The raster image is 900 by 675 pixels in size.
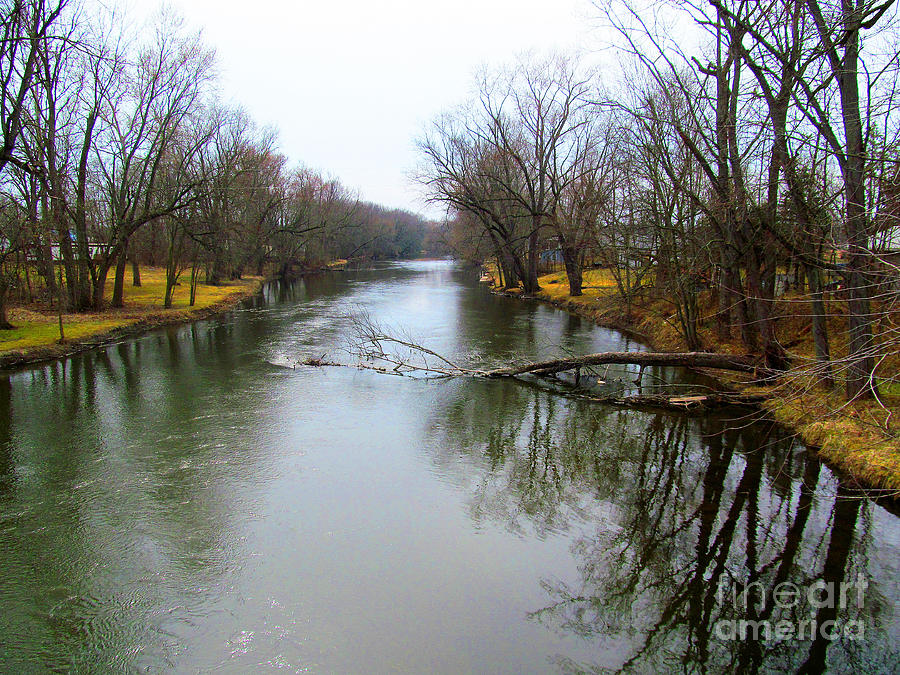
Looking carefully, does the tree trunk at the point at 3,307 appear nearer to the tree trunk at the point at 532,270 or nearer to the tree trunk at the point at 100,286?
the tree trunk at the point at 100,286

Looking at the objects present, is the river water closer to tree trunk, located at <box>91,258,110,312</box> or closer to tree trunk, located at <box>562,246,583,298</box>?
tree trunk, located at <box>91,258,110,312</box>

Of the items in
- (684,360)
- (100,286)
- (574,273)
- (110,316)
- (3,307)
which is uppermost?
(574,273)

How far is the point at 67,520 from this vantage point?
6633 millimetres

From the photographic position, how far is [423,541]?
6383 mm

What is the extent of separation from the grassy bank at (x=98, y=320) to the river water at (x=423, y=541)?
4054mm

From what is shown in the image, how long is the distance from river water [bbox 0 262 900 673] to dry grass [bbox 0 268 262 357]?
16.5 feet

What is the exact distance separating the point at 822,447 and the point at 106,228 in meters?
26.1

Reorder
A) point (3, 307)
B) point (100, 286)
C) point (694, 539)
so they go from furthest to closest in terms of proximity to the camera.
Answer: point (100, 286) → point (3, 307) → point (694, 539)

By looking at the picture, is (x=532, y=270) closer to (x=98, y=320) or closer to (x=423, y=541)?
(x=98, y=320)

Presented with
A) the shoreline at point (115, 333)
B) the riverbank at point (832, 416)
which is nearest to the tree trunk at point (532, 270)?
the riverbank at point (832, 416)

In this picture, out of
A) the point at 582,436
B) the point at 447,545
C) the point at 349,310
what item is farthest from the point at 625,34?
the point at 349,310

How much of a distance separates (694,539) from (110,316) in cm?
2149

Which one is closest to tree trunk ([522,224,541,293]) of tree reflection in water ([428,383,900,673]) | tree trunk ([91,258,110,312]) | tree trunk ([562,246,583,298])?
tree trunk ([562,246,583,298])

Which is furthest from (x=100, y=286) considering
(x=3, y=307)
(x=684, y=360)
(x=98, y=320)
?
(x=684, y=360)
